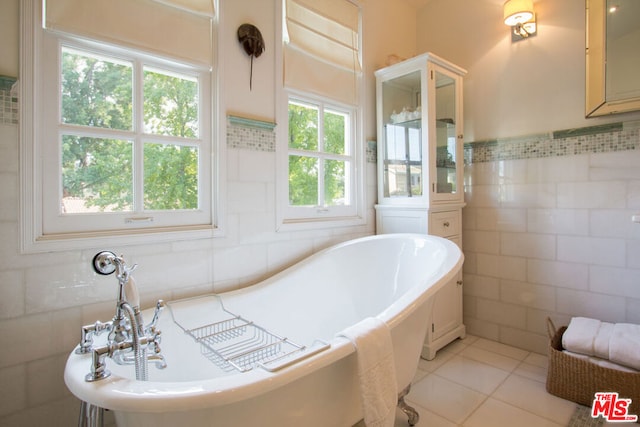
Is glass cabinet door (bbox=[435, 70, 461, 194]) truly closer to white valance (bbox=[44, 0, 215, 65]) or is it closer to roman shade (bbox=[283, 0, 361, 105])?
roman shade (bbox=[283, 0, 361, 105])

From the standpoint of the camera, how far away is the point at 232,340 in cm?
141

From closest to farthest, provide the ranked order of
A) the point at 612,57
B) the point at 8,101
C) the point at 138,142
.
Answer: the point at 8,101 < the point at 138,142 < the point at 612,57

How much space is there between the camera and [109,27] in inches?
53.9

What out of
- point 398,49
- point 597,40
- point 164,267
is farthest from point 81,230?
point 597,40

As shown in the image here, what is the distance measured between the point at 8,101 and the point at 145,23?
0.62m

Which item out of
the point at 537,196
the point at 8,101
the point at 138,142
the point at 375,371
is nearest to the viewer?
the point at 375,371

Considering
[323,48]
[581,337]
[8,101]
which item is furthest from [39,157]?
[581,337]

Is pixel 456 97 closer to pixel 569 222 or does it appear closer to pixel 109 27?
pixel 569 222

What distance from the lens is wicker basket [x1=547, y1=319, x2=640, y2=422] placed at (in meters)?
1.50

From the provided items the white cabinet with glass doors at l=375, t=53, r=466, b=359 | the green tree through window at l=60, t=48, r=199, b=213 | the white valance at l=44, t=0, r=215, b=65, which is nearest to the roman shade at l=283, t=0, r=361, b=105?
the white cabinet with glass doors at l=375, t=53, r=466, b=359

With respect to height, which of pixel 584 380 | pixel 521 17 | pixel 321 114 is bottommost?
pixel 584 380

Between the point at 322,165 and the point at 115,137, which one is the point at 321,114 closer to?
the point at 322,165

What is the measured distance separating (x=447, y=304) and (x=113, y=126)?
2.19 m

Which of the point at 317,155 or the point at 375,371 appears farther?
the point at 317,155
